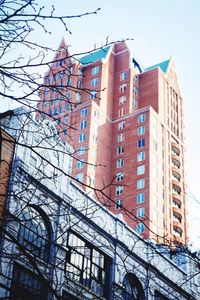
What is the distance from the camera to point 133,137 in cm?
8244

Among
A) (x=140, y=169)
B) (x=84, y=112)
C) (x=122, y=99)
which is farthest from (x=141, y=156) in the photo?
(x=122, y=99)

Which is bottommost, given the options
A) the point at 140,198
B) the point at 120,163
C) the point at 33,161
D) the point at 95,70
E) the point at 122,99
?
the point at 33,161

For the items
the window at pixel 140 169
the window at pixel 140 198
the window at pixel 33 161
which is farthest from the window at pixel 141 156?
the window at pixel 33 161

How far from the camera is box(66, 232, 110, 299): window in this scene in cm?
2028

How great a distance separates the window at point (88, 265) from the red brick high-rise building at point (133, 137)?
4497cm

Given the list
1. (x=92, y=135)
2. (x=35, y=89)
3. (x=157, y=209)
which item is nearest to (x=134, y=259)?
(x=35, y=89)

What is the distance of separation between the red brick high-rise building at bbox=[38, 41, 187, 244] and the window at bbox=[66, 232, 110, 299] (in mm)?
44967

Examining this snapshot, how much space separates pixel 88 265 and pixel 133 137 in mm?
62042

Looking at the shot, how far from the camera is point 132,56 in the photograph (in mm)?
95125

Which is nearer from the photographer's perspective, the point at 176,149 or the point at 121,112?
the point at 121,112

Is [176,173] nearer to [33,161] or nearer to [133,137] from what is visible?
[133,137]

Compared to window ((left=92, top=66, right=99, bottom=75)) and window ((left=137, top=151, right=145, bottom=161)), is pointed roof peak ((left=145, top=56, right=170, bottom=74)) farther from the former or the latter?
window ((left=137, top=151, right=145, bottom=161))

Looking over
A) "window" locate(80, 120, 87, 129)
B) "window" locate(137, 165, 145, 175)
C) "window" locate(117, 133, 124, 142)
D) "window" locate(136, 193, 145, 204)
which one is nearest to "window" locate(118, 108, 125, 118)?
"window" locate(117, 133, 124, 142)

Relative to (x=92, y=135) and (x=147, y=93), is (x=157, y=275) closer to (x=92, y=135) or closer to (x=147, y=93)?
(x=92, y=135)
